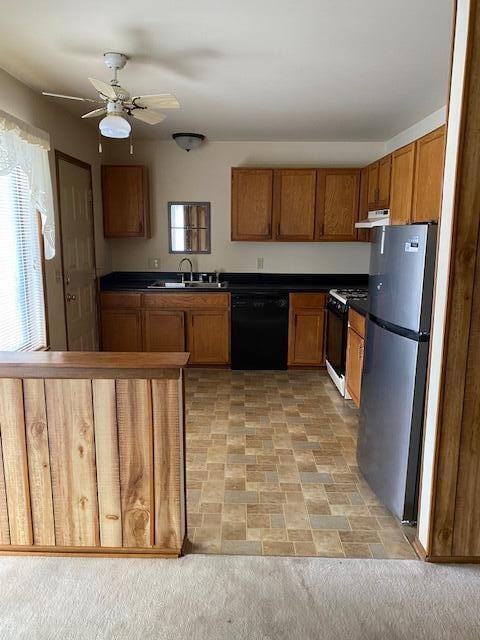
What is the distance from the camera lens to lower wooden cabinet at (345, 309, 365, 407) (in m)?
3.43

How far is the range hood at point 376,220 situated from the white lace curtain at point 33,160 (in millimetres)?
2537

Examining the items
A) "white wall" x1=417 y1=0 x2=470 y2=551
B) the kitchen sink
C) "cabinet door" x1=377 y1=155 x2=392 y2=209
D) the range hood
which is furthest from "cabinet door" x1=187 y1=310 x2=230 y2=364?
"white wall" x1=417 y1=0 x2=470 y2=551

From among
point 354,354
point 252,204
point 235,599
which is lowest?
point 235,599

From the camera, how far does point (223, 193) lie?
5.09 metres

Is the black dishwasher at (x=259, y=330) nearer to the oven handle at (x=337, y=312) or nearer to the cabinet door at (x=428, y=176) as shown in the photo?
the oven handle at (x=337, y=312)

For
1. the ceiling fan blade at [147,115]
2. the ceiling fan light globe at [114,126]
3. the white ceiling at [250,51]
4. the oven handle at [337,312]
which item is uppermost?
the white ceiling at [250,51]

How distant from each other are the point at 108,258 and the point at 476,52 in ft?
13.8

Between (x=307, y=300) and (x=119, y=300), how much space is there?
1.99 metres

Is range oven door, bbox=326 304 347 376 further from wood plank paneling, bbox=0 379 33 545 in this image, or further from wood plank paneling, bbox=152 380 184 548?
wood plank paneling, bbox=0 379 33 545

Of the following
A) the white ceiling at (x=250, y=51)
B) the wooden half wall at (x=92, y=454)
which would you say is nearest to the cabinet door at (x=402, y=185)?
the white ceiling at (x=250, y=51)

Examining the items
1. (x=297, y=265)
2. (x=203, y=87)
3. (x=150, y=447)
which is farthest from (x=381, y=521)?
(x=297, y=265)

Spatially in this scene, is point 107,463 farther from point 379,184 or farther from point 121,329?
point 379,184

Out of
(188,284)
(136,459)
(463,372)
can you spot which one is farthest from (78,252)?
(463,372)

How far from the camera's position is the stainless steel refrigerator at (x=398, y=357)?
2.08 m
